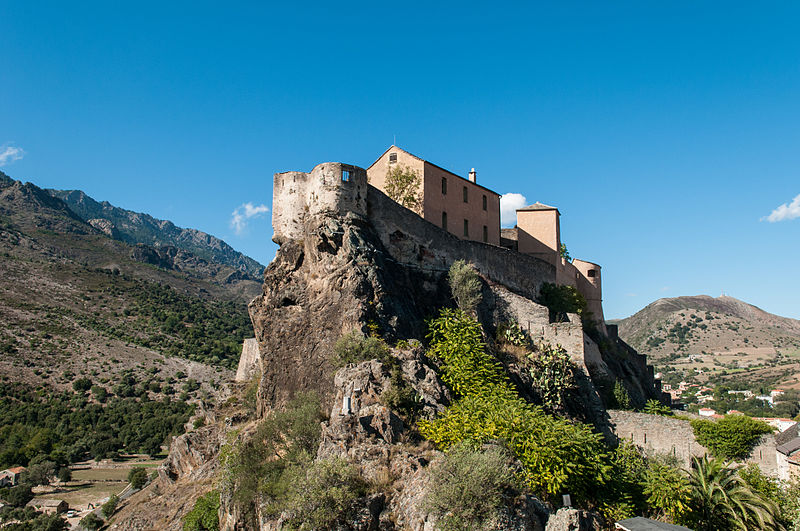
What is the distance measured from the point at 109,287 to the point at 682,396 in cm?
9149

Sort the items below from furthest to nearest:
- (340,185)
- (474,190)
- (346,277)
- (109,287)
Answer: (109,287) → (474,190) → (340,185) → (346,277)

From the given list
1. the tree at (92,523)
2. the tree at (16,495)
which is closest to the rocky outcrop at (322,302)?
the tree at (92,523)

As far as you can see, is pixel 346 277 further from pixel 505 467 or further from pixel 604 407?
pixel 604 407

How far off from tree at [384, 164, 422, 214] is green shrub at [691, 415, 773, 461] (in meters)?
15.4

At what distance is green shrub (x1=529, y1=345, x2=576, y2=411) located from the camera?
2459 cm

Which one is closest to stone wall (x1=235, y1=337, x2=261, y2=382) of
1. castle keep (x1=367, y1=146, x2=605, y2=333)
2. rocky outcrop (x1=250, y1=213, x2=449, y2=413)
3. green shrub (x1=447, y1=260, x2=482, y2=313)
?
rocky outcrop (x1=250, y1=213, x2=449, y2=413)

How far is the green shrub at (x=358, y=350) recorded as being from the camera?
21.3 meters

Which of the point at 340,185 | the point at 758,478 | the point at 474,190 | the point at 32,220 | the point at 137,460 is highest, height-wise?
the point at 32,220

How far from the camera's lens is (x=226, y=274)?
16888 centimetres

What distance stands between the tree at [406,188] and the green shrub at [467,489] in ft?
54.5

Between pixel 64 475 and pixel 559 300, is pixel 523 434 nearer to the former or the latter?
pixel 559 300

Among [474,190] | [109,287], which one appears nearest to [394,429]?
[474,190]

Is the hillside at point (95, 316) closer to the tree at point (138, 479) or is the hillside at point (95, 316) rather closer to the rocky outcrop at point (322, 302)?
the tree at point (138, 479)

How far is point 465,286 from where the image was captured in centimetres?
2717
